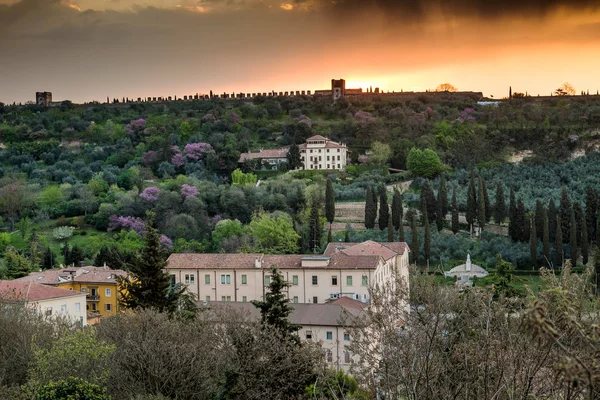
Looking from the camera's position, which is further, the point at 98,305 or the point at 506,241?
the point at 506,241

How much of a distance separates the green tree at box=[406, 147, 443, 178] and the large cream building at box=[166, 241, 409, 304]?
2617 cm

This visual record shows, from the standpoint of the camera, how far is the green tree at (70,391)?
53.7ft

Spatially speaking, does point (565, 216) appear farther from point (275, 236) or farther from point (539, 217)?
point (275, 236)

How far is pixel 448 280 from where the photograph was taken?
4472 centimetres

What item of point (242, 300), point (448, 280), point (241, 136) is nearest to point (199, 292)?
point (242, 300)

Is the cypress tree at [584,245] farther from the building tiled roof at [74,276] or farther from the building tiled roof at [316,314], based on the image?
the building tiled roof at [74,276]

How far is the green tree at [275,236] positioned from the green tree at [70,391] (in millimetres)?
32425

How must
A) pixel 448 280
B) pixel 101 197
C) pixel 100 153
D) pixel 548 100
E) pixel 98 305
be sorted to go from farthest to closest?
1. pixel 548 100
2. pixel 100 153
3. pixel 101 197
4. pixel 448 280
5. pixel 98 305

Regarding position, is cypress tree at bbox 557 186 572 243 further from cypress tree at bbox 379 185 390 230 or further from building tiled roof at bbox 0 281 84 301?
building tiled roof at bbox 0 281 84 301

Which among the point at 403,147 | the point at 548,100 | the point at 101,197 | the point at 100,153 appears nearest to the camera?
the point at 101,197

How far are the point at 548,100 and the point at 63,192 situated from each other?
56918mm

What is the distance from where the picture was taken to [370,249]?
4081cm

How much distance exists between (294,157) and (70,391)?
187 ft

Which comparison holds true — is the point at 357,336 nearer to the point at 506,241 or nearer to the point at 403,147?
the point at 506,241
